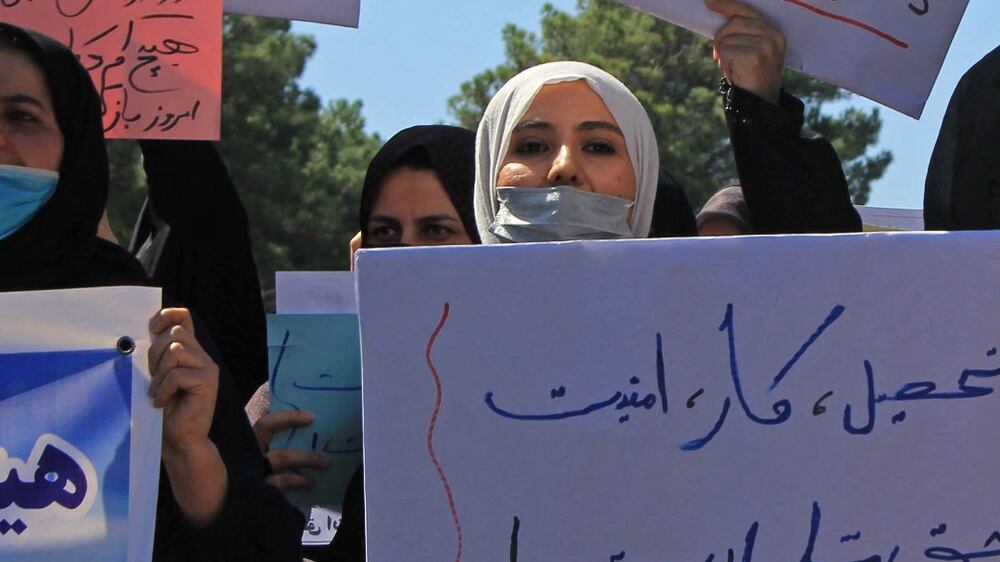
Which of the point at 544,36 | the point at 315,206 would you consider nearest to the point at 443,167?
the point at 315,206

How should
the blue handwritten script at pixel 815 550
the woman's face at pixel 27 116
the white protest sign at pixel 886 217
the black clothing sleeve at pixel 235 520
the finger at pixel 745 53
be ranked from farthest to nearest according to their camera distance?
1. the white protest sign at pixel 886 217
2. the finger at pixel 745 53
3. the woman's face at pixel 27 116
4. the black clothing sleeve at pixel 235 520
5. the blue handwritten script at pixel 815 550

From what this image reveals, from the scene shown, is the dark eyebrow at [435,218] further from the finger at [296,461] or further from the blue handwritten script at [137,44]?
the finger at [296,461]

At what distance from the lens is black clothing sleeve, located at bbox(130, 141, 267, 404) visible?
3.49 m

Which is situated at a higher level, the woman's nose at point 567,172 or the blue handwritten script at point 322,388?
the woman's nose at point 567,172

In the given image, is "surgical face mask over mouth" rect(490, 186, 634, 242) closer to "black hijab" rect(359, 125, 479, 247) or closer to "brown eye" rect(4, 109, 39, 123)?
"black hijab" rect(359, 125, 479, 247)

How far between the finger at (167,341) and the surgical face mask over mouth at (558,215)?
0.69 m

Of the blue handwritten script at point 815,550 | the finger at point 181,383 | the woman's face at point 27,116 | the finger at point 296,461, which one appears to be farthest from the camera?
the finger at point 296,461

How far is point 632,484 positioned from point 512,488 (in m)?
0.18

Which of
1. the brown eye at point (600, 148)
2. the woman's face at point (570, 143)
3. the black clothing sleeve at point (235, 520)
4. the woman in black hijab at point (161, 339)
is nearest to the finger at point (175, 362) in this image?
the woman in black hijab at point (161, 339)

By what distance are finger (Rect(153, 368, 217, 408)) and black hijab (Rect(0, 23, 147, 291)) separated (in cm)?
41

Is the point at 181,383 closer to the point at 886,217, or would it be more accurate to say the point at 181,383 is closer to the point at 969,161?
the point at 969,161

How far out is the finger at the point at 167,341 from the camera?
2.45 m

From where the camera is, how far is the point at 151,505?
8.05 ft

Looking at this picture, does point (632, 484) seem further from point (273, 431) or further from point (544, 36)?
point (544, 36)
